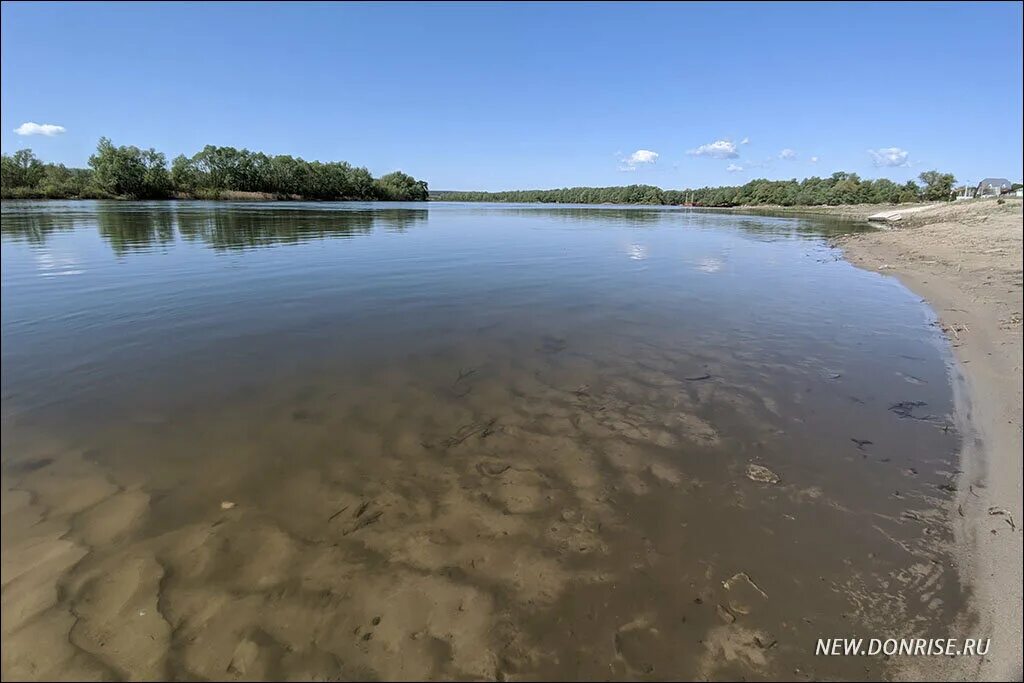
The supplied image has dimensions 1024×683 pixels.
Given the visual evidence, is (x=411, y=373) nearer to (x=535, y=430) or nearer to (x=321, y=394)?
(x=321, y=394)

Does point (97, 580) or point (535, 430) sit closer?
point (97, 580)

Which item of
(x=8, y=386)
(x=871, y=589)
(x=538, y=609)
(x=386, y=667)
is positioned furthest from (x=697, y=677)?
(x=8, y=386)

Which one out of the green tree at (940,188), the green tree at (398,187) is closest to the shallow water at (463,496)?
the green tree at (940,188)

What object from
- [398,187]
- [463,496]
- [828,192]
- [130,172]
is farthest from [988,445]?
[398,187]

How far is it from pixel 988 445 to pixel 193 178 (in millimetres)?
125652

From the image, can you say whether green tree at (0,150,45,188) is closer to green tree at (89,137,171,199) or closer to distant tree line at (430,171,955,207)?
green tree at (89,137,171,199)

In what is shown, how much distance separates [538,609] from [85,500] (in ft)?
12.5

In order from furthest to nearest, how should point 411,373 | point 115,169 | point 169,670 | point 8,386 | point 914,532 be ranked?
point 115,169, point 411,373, point 8,386, point 914,532, point 169,670

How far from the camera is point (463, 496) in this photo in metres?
3.94

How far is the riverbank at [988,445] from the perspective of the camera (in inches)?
112

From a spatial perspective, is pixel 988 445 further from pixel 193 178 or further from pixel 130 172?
pixel 193 178

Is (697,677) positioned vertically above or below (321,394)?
below

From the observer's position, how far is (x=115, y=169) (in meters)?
76.2

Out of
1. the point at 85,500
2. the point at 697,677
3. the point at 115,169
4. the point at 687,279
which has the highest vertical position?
the point at 115,169
